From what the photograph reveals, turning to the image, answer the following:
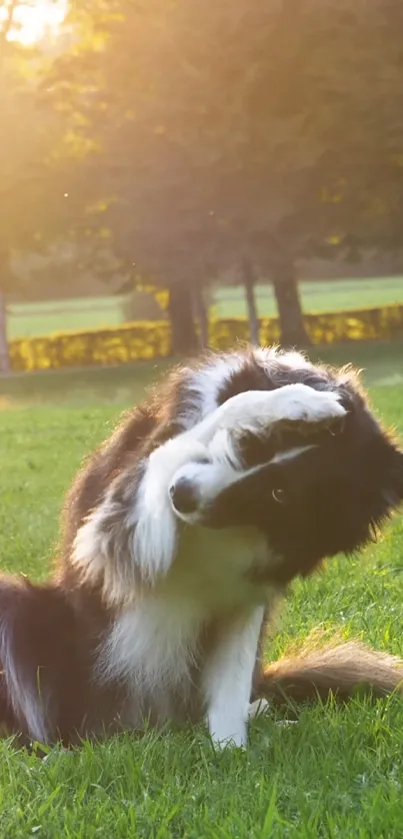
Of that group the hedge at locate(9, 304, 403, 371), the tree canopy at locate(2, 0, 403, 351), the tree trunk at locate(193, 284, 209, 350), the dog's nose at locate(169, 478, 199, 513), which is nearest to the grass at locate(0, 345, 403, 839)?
the dog's nose at locate(169, 478, 199, 513)

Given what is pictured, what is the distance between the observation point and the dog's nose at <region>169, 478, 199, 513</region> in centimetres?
332

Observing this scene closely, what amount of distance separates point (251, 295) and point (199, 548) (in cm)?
2352

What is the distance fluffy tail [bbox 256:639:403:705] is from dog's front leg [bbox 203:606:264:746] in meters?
0.28

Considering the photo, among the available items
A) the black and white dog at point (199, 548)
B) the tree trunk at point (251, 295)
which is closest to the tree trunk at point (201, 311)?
the tree trunk at point (251, 295)

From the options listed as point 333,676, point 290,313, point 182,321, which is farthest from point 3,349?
point 333,676

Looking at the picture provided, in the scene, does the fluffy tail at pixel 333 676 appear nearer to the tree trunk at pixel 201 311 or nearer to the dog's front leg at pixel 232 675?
the dog's front leg at pixel 232 675

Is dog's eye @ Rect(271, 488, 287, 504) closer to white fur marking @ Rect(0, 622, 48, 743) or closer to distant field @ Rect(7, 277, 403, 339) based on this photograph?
white fur marking @ Rect(0, 622, 48, 743)

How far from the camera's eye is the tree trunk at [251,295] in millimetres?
26308

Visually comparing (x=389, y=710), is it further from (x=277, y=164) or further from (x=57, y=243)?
(x=57, y=243)

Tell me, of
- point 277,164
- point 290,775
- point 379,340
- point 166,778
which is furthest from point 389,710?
point 379,340

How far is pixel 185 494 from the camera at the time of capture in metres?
3.33

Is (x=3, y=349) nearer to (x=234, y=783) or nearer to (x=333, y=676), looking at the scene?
(x=333, y=676)

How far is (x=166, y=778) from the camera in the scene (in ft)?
10.4

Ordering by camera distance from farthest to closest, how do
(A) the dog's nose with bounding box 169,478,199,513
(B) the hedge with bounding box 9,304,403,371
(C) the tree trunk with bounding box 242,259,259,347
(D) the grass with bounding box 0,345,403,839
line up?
1. (B) the hedge with bounding box 9,304,403,371
2. (C) the tree trunk with bounding box 242,259,259,347
3. (A) the dog's nose with bounding box 169,478,199,513
4. (D) the grass with bounding box 0,345,403,839
